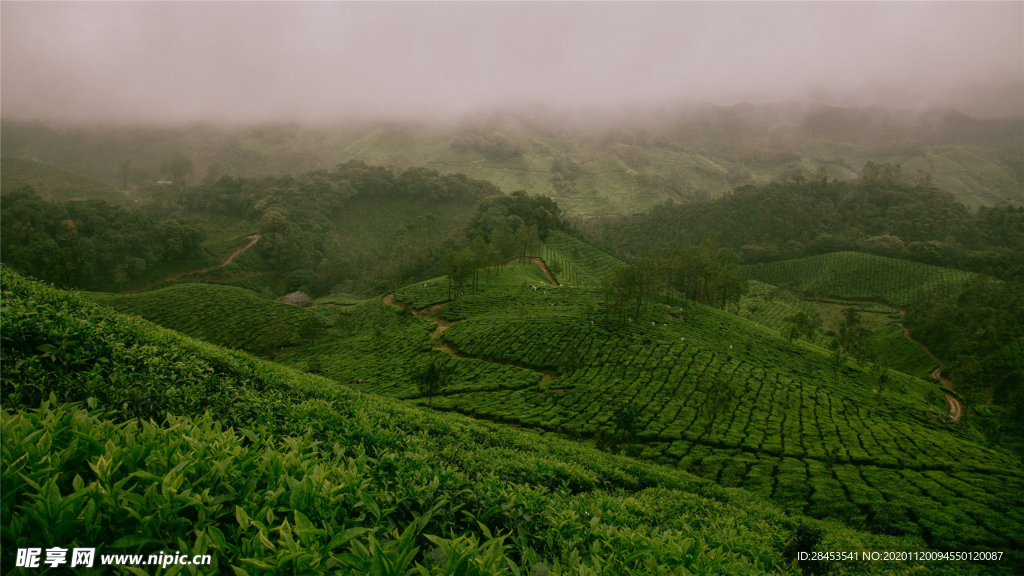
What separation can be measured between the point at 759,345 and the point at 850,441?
20.0 meters

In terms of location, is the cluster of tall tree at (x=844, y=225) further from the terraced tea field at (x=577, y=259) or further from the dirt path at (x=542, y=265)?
the dirt path at (x=542, y=265)

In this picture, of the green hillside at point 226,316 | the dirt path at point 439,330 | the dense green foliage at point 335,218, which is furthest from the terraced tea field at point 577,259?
the green hillside at point 226,316

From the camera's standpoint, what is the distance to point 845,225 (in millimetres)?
130250

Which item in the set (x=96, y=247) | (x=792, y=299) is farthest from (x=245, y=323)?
(x=792, y=299)

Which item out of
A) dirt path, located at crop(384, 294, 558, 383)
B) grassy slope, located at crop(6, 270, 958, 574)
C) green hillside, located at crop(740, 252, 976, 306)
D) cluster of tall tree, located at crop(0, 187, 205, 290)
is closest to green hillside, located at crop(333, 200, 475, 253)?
cluster of tall tree, located at crop(0, 187, 205, 290)

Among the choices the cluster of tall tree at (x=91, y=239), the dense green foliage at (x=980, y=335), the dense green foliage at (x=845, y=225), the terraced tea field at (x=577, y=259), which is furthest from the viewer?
the dense green foliage at (x=845, y=225)

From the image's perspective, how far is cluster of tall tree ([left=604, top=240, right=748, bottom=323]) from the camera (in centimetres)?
4353

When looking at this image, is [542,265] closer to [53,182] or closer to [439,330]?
[439,330]

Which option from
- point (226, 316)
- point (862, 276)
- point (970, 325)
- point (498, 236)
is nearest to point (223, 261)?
point (226, 316)

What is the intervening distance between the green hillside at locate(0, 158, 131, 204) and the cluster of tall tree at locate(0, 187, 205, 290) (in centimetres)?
6522

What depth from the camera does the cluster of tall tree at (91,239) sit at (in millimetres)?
64500

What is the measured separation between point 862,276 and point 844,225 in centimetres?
4453

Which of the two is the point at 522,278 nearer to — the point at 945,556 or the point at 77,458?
the point at 945,556

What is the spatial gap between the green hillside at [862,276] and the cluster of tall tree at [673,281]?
49.0 meters
